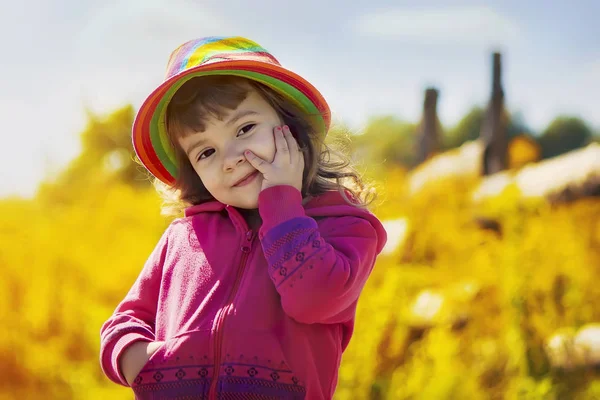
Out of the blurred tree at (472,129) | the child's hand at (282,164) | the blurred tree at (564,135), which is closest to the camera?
the child's hand at (282,164)

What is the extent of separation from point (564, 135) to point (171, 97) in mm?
4631

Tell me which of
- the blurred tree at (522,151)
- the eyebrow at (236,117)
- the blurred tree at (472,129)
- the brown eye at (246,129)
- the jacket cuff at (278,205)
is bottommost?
the jacket cuff at (278,205)

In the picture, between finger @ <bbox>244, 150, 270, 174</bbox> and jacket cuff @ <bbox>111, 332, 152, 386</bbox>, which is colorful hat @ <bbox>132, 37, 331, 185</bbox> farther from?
jacket cuff @ <bbox>111, 332, 152, 386</bbox>

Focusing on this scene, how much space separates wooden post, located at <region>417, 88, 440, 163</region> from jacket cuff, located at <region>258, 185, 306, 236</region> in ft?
10.5

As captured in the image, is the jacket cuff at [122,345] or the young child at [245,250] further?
the jacket cuff at [122,345]

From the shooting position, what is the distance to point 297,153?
5.19 feet

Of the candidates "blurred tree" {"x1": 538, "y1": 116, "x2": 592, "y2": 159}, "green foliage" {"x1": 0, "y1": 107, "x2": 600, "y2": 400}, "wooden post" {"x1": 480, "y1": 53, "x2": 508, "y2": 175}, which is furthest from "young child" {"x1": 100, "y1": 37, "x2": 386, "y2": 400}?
"blurred tree" {"x1": 538, "y1": 116, "x2": 592, "y2": 159}

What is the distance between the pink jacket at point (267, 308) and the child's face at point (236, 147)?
0.22 feet

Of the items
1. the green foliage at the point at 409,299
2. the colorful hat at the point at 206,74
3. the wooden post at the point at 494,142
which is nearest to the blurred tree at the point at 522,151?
the wooden post at the point at 494,142

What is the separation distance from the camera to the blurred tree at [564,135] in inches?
211

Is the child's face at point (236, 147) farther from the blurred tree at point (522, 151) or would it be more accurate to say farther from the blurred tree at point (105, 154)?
the blurred tree at point (522, 151)

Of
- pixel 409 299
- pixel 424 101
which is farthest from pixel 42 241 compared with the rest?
pixel 424 101

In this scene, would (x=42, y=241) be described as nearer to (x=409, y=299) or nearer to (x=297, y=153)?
(x=409, y=299)

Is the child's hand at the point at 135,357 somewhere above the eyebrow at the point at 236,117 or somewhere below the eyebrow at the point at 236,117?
below
